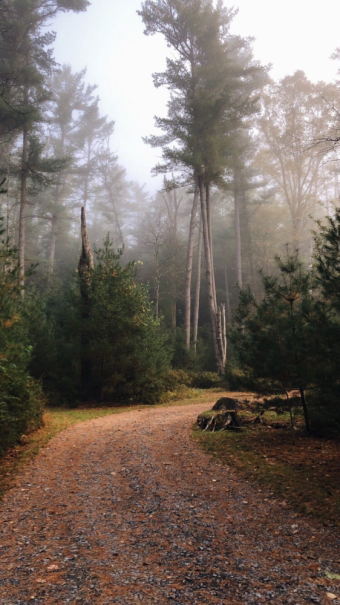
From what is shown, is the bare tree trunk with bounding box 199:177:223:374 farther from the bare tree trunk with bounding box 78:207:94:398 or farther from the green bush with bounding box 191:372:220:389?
the bare tree trunk with bounding box 78:207:94:398

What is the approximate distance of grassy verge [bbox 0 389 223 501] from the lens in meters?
6.40

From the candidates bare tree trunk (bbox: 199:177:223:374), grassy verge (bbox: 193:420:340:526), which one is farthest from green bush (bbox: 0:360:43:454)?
bare tree trunk (bbox: 199:177:223:374)

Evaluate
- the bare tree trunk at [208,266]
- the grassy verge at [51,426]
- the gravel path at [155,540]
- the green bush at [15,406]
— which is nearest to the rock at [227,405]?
the gravel path at [155,540]

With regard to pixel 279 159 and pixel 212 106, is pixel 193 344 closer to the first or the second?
pixel 212 106

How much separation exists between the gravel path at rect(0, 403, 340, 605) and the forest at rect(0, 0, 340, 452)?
184 centimetres

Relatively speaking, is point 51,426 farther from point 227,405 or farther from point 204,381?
point 204,381

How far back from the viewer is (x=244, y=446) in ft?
23.6

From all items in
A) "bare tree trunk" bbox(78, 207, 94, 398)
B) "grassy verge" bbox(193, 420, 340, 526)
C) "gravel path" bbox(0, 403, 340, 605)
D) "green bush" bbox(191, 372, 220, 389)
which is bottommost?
"gravel path" bbox(0, 403, 340, 605)

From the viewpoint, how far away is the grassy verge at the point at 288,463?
462cm

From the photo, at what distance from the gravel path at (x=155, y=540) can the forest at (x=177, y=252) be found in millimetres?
1845

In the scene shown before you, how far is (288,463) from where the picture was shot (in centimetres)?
602

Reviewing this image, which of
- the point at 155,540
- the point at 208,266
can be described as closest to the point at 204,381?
the point at 208,266

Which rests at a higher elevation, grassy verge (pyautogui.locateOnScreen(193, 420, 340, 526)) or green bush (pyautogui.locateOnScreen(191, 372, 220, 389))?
green bush (pyautogui.locateOnScreen(191, 372, 220, 389))

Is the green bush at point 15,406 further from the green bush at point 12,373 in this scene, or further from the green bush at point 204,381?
the green bush at point 204,381
